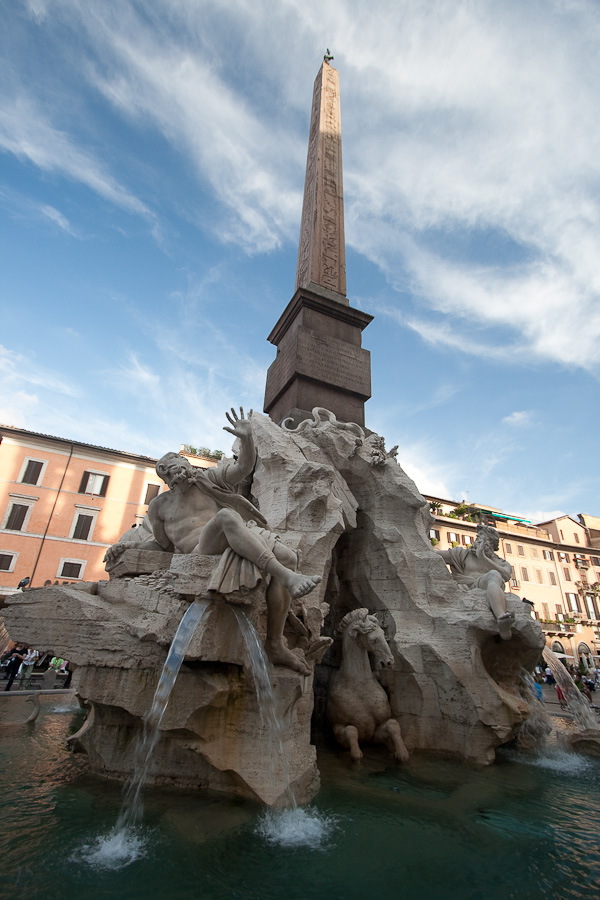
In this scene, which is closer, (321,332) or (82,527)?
(321,332)

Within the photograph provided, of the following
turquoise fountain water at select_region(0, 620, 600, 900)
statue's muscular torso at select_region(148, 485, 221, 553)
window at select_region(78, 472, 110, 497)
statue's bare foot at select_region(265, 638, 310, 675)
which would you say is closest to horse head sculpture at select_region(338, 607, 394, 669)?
turquoise fountain water at select_region(0, 620, 600, 900)

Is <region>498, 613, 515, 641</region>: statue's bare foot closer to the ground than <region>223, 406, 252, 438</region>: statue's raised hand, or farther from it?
closer to the ground

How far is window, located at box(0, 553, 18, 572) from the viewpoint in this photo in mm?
18577

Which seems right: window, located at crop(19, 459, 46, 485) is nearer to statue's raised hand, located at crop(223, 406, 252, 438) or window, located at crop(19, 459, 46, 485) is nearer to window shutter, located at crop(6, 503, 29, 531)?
window shutter, located at crop(6, 503, 29, 531)

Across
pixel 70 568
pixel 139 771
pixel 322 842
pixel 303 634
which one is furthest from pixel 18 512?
pixel 322 842

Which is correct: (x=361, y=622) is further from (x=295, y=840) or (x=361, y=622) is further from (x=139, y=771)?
(x=139, y=771)

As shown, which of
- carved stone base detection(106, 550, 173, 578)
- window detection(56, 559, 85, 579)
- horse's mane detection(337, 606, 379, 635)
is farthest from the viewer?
window detection(56, 559, 85, 579)

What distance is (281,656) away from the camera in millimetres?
3545

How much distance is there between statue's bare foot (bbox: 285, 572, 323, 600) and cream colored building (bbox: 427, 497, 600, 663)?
78.4 feet

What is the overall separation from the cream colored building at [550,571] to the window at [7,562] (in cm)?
1960

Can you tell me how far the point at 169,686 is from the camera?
3.04m

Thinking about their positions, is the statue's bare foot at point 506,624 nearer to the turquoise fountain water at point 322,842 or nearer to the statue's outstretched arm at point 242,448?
the turquoise fountain water at point 322,842

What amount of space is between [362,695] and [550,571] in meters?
28.7

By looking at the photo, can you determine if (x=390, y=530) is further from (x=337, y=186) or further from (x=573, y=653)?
(x=573, y=653)
